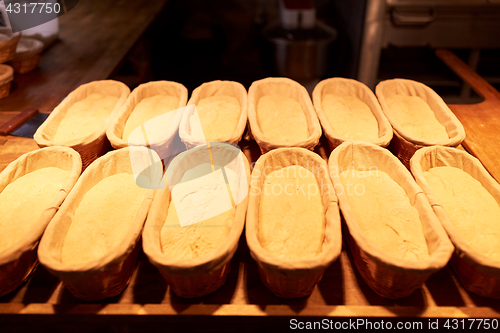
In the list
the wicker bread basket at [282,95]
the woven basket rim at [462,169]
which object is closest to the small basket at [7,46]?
the wicker bread basket at [282,95]

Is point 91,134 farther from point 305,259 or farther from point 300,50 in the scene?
point 300,50

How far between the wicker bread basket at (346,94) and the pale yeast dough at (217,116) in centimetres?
50

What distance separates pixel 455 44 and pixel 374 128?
223cm

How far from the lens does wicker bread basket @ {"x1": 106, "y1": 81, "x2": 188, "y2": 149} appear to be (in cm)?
161

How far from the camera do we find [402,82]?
82.6 inches

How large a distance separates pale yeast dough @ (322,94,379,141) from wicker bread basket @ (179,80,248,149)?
0.51m

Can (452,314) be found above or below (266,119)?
below

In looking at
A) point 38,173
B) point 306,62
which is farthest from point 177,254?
point 306,62

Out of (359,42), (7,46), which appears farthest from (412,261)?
(7,46)

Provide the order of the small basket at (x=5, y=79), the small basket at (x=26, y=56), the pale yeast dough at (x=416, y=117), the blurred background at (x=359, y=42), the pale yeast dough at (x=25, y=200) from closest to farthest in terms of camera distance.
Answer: the pale yeast dough at (x=25, y=200), the pale yeast dough at (x=416, y=117), the small basket at (x=5, y=79), the small basket at (x=26, y=56), the blurred background at (x=359, y=42)

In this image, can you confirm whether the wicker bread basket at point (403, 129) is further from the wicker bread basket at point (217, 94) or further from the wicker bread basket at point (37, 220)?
the wicker bread basket at point (37, 220)

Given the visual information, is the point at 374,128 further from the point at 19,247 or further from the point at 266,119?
the point at 19,247

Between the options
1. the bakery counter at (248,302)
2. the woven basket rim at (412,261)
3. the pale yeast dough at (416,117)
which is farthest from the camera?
the pale yeast dough at (416,117)

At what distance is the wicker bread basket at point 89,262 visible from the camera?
41.0 inches
